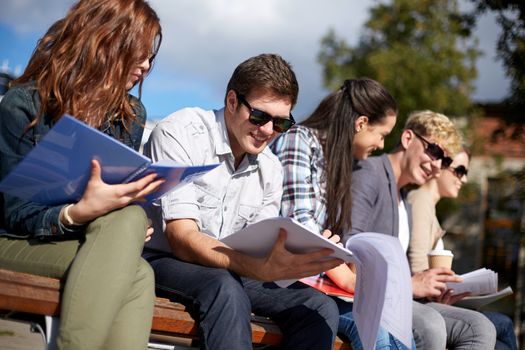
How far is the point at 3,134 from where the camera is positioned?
8.78 ft

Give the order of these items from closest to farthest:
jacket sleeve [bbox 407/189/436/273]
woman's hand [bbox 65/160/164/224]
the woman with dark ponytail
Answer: woman's hand [bbox 65/160/164/224], the woman with dark ponytail, jacket sleeve [bbox 407/189/436/273]

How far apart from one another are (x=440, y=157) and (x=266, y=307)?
2262 millimetres

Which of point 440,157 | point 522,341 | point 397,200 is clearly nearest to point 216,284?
point 397,200

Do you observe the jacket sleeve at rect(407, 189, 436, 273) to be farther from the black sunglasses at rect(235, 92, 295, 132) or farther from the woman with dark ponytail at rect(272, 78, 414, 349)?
the black sunglasses at rect(235, 92, 295, 132)

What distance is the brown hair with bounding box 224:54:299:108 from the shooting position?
11.3 feet

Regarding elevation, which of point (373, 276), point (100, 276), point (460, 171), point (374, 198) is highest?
point (460, 171)

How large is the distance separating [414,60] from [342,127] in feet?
47.5

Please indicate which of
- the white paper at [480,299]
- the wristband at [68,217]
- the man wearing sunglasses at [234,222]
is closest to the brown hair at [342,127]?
the man wearing sunglasses at [234,222]

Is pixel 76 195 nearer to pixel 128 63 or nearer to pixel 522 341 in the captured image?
pixel 128 63

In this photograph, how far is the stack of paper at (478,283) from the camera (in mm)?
4316

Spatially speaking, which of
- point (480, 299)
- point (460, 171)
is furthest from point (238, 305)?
point (460, 171)

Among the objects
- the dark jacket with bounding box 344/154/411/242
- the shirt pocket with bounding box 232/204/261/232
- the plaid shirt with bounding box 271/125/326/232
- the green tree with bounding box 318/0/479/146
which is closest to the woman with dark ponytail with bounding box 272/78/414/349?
the plaid shirt with bounding box 271/125/326/232

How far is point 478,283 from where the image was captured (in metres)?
4.40

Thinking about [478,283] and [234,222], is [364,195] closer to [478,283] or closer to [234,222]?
[478,283]
